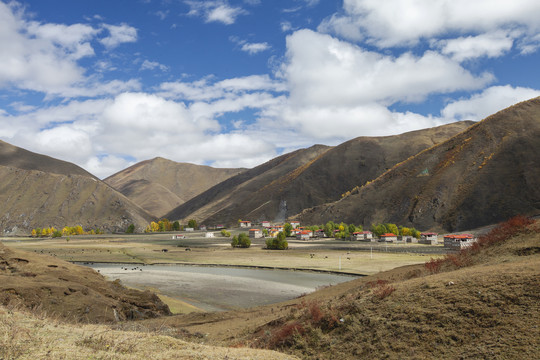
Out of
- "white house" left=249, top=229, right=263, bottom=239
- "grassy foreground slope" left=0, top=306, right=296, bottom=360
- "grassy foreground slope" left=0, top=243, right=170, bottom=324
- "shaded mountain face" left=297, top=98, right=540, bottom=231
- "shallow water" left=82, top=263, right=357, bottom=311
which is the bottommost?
"shallow water" left=82, top=263, right=357, bottom=311

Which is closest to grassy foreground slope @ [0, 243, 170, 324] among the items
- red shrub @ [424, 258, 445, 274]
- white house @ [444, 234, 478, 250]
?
red shrub @ [424, 258, 445, 274]

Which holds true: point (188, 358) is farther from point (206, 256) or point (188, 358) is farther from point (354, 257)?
point (206, 256)

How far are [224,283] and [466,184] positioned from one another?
11364 centimetres

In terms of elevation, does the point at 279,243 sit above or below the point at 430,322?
below

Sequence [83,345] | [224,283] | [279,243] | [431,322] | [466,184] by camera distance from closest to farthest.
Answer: [83,345]
[431,322]
[224,283]
[279,243]
[466,184]

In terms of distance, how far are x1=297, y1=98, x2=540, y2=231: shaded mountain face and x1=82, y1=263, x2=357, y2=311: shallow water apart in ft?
277

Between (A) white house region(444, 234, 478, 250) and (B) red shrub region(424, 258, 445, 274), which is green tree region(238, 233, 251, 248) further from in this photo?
(B) red shrub region(424, 258, 445, 274)

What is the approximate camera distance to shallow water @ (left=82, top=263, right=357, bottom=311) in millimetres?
40662

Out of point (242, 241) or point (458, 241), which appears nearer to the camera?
point (458, 241)

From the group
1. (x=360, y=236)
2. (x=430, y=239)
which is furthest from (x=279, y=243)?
(x=430, y=239)

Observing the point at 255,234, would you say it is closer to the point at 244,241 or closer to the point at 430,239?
the point at 244,241

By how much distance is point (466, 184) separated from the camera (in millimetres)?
135500

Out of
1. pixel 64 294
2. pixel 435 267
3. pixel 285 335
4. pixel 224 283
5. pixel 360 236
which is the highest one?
pixel 435 267

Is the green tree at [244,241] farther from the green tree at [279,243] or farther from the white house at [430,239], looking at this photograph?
the white house at [430,239]
